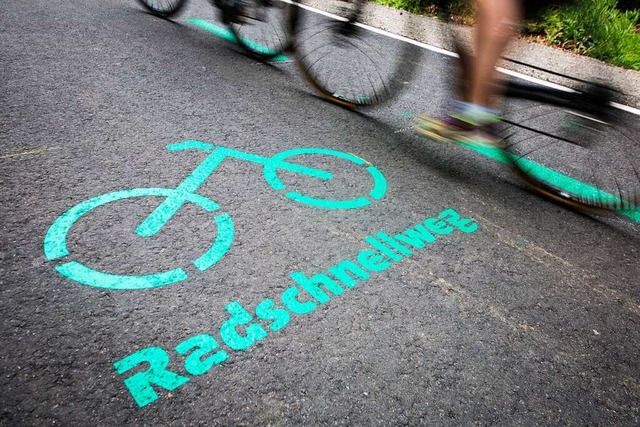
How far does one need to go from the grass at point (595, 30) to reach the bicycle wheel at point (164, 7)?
12.0 feet

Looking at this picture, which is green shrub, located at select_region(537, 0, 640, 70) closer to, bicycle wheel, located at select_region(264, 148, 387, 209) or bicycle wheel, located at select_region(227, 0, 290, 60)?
bicycle wheel, located at select_region(227, 0, 290, 60)

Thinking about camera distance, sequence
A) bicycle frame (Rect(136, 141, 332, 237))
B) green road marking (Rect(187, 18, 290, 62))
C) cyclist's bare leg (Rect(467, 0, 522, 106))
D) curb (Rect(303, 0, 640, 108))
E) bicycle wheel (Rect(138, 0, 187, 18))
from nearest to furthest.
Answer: bicycle frame (Rect(136, 141, 332, 237)) → cyclist's bare leg (Rect(467, 0, 522, 106)) → green road marking (Rect(187, 18, 290, 62)) → curb (Rect(303, 0, 640, 108)) → bicycle wheel (Rect(138, 0, 187, 18))

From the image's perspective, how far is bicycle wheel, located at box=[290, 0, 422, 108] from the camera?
4328 millimetres

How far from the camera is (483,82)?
3.25m

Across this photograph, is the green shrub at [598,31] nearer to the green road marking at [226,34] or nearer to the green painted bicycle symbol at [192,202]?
the green road marking at [226,34]

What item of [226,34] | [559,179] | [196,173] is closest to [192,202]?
[196,173]

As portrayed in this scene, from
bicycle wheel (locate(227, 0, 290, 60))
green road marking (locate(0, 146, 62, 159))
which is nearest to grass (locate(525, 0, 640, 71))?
bicycle wheel (locate(227, 0, 290, 60))

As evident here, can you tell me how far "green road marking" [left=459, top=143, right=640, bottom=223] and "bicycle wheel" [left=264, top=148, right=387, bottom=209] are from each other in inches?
44.5

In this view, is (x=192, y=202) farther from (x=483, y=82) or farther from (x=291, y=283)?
(x=483, y=82)

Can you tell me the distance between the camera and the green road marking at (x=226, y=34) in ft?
17.7

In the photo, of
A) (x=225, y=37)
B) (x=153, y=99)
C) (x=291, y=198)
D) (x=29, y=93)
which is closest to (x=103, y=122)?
(x=153, y=99)

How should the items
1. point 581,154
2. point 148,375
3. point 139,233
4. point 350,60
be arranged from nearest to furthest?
point 148,375, point 139,233, point 581,154, point 350,60

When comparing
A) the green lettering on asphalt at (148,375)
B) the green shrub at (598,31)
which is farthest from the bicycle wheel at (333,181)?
the green shrub at (598,31)

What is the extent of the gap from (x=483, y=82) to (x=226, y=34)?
3.97 metres
